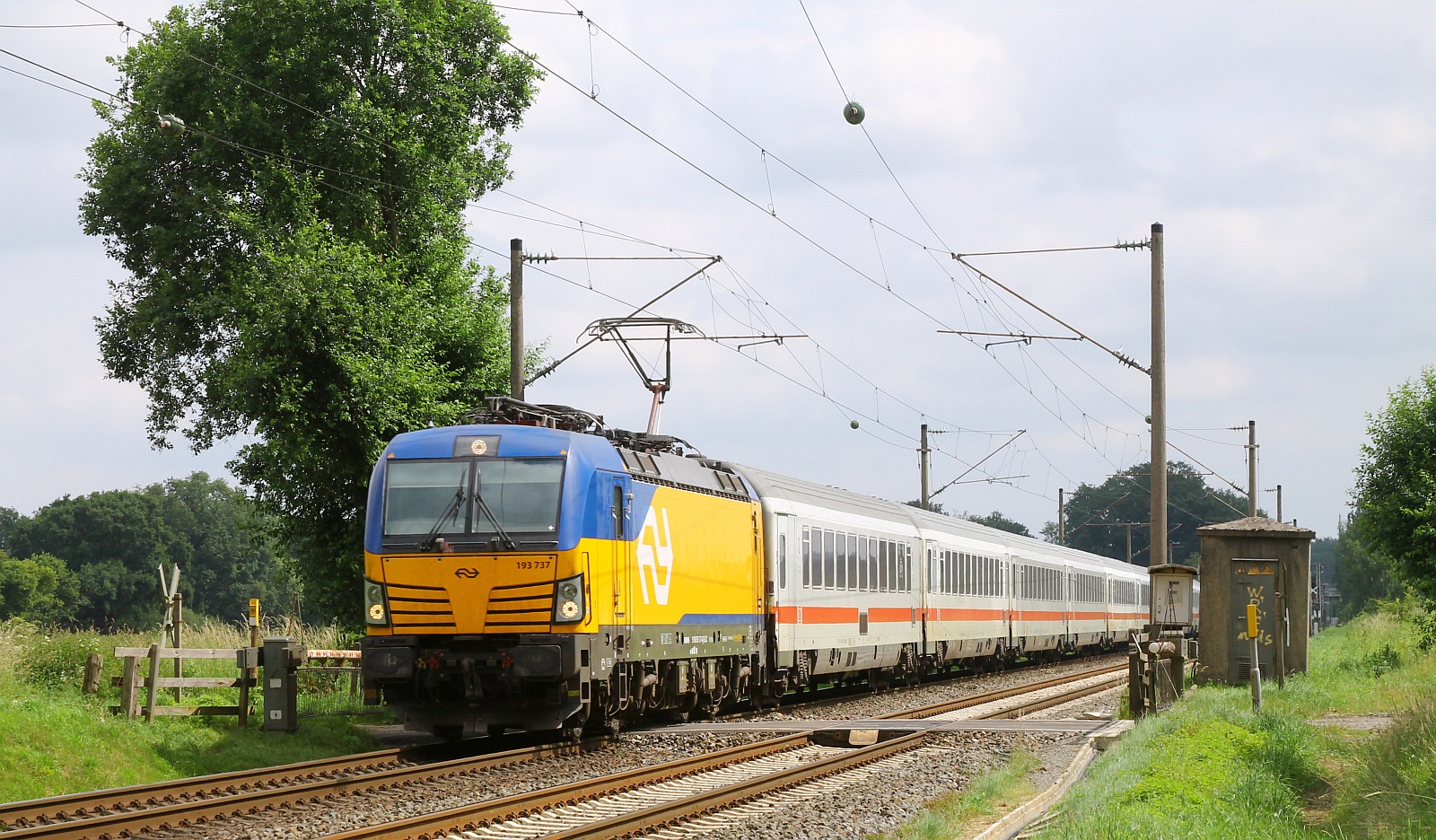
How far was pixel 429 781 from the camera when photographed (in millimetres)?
13516

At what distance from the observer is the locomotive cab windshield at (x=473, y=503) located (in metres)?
16.0

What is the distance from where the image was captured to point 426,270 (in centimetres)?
2720

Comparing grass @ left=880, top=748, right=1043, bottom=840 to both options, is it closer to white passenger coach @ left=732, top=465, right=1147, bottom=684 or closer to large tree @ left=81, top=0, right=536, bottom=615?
white passenger coach @ left=732, top=465, right=1147, bottom=684

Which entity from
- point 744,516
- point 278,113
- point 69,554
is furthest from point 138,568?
point 744,516

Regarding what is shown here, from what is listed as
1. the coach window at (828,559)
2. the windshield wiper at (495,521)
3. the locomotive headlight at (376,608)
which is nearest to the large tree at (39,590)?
the coach window at (828,559)

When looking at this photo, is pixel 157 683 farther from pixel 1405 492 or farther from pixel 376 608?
pixel 1405 492

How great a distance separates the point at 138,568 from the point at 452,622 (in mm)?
89578

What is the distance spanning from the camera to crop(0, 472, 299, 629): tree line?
284 feet

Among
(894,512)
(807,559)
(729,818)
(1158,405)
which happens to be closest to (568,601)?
(729,818)

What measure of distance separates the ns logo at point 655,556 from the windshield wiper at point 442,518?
8.33ft

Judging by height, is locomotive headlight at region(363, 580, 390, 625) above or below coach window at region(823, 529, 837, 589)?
below

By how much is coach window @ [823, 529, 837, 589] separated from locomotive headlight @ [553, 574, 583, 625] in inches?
399

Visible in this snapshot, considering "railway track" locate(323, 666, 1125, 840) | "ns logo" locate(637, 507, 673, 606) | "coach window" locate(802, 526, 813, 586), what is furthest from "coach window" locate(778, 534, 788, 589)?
"railway track" locate(323, 666, 1125, 840)

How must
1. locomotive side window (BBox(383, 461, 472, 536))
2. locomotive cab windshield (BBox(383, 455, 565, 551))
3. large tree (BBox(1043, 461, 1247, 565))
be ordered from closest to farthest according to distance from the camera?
locomotive cab windshield (BBox(383, 455, 565, 551)) → locomotive side window (BBox(383, 461, 472, 536)) → large tree (BBox(1043, 461, 1247, 565))
